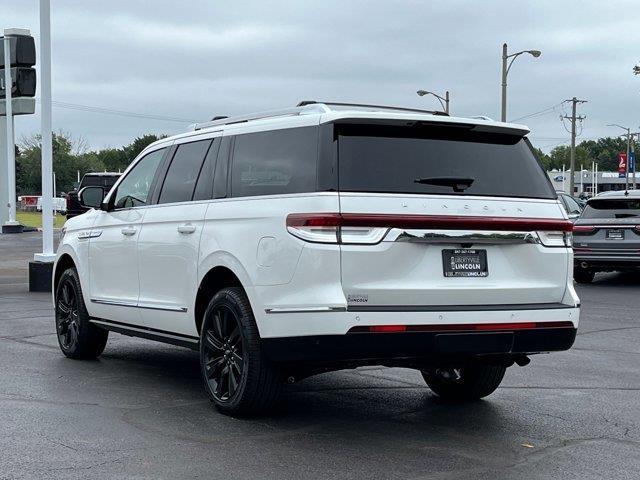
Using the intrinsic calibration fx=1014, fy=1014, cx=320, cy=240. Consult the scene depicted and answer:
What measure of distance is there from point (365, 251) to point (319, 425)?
137 cm

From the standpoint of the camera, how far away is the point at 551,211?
665cm

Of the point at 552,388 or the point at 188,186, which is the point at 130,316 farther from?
the point at 552,388

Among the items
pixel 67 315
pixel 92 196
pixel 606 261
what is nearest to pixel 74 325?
pixel 67 315

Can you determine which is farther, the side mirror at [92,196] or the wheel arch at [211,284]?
the side mirror at [92,196]

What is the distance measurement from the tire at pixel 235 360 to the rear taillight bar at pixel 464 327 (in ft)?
2.62

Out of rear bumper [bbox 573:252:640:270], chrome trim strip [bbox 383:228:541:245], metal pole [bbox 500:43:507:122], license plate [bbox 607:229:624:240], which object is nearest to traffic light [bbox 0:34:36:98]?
rear bumper [bbox 573:252:640:270]

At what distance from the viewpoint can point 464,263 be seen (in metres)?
6.24

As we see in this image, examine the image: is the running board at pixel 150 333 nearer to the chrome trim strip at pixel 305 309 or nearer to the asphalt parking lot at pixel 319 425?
the asphalt parking lot at pixel 319 425

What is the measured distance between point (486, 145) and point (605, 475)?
7.47 ft

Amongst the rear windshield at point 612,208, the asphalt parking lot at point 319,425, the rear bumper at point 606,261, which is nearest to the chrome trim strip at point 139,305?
the asphalt parking lot at point 319,425

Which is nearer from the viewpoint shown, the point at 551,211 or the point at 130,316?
the point at 551,211

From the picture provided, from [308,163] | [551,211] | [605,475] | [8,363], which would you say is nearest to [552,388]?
[551,211]

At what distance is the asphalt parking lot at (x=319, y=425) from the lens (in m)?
5.59

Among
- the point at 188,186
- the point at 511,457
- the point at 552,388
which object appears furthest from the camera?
the point at 552,388
